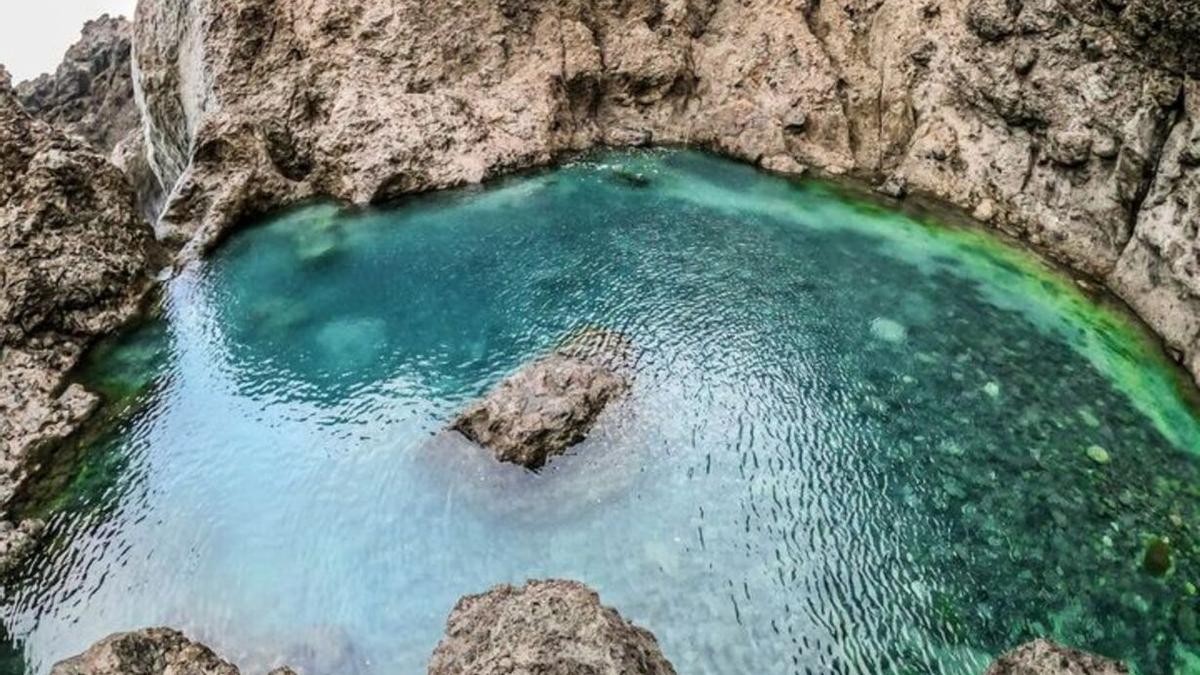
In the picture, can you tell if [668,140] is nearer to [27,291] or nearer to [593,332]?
[593,332]

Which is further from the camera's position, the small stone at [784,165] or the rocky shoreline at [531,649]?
the small stone at [784,165]

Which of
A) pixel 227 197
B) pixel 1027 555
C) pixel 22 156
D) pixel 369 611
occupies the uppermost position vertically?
pixel 22 156

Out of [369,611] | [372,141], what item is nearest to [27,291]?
[372,141]

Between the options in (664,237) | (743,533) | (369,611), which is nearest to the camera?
(369,611)

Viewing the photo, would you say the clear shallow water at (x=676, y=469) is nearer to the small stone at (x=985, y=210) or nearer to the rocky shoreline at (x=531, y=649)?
the small stone at (x=985, y=210)

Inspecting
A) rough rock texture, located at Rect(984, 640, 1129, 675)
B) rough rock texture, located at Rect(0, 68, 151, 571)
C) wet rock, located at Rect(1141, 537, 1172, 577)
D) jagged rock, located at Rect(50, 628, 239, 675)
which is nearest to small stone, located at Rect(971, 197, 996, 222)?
wet rock, located at Rect(1141, 537, 1172, 577)

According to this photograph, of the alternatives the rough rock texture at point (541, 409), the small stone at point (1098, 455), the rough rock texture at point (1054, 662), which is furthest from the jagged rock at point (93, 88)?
the rough rock texture at point (1054, 662)

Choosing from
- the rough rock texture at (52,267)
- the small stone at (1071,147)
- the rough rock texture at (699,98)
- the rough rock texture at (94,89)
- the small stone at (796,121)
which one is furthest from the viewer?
the rough rock texture at (94,89)
